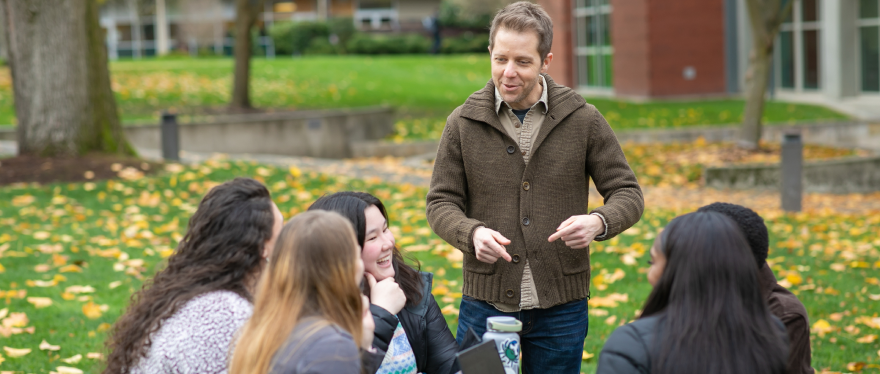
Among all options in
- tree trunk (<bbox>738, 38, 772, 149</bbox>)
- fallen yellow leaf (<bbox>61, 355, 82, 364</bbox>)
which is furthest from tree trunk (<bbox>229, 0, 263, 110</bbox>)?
fallen yellow leaf (<bbox>61, 355, 82, 364</bbox>)

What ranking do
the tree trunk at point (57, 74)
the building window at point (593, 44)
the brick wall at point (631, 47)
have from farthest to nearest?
the building window at point (593, 44), the brick wall at point (631, 47), the tree trunk at point (57, 74)

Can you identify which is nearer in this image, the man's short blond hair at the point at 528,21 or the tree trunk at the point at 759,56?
the man's short blond hair at the point at 528,21

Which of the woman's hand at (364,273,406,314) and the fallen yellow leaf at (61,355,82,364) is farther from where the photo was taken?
the fallen yellow leaf at (61,355,82,364)

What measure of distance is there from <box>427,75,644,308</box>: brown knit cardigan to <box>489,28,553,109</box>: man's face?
11 centimetres

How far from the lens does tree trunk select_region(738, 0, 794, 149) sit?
13.6 m

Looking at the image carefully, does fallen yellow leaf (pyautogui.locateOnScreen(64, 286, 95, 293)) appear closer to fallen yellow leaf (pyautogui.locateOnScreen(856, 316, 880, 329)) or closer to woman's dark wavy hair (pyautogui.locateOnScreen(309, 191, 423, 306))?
woman's dark wavy hair (pyautogui.locateOnScreen(309, 191, 423, 306))

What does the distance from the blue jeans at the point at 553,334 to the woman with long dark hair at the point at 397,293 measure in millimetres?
202

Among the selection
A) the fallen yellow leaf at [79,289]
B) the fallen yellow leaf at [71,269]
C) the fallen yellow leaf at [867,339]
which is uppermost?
the fallen yellow leaf at [71,269]

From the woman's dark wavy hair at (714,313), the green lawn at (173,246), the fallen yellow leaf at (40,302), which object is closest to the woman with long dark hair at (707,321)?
the woman's dark wavy hair at (714,313)

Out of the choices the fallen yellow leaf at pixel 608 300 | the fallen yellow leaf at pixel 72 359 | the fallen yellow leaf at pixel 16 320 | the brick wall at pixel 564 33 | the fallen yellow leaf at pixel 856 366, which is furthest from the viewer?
the brick wall at pixel 564 33

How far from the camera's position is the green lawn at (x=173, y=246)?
499cm

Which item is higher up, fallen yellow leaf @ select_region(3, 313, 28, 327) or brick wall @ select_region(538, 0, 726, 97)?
brick wall @ select_region(538, 0, 726, 97)

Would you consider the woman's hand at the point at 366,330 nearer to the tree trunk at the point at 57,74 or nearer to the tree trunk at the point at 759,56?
the tree trunk at the point at 57,74

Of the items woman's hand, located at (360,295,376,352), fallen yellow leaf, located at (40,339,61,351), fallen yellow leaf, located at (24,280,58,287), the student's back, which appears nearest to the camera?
the student's back
